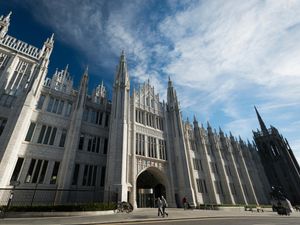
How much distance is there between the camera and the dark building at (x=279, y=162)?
54562 mm

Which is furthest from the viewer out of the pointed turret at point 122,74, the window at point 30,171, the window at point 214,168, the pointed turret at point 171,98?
the window at point 214,168

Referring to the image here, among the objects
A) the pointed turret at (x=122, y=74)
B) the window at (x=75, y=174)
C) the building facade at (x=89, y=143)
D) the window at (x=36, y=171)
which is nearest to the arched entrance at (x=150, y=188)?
the building facade at (x=89, y=143)

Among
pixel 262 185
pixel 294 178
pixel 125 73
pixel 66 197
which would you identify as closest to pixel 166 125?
pixel 125 73

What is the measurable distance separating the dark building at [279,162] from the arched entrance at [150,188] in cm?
4991

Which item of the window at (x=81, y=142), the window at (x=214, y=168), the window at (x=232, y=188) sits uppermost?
the window at (x=81, y=142)

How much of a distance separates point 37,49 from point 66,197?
3141cm

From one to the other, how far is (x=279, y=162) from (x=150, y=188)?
53521mm

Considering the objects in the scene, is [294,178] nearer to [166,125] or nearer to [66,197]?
[166,125]

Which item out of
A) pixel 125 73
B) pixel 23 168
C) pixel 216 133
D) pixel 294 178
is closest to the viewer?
pixel 23 168

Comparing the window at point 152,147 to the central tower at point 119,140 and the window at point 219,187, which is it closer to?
the central tower at point 119,140

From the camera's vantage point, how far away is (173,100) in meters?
36.8

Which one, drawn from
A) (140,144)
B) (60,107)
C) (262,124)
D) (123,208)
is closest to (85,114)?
(60,107)

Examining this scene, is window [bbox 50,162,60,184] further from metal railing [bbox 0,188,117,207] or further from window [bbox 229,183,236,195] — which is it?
window [bbox 229,183,236,195]

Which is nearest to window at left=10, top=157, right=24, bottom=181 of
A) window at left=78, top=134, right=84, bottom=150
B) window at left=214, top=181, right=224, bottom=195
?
window at left=78, top=134, right=84, bottom=150
